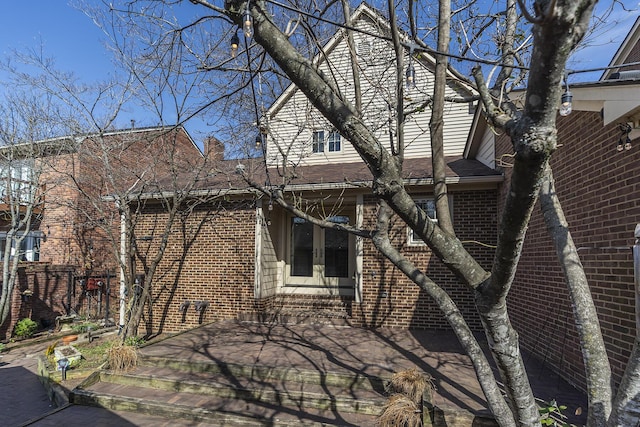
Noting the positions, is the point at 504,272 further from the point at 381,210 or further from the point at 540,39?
the point at 381,210

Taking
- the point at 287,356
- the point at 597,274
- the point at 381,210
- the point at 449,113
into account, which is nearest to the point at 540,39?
the point at 381,210

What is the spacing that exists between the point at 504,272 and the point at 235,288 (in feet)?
26.1

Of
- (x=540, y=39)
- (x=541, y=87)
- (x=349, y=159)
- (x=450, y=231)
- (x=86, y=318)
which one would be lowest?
(x=86, y=318)

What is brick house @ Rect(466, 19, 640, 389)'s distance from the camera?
3.68 metres

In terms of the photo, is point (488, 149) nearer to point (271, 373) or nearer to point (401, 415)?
point (401, 415)

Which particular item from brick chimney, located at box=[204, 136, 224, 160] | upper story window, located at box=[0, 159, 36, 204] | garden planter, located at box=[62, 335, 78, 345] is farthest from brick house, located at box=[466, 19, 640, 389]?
upper story window, located at box=[0, 159, 36, 204]

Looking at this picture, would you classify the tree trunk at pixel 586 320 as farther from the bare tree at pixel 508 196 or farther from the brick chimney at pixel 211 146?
the brick chimney at pixel 211 146

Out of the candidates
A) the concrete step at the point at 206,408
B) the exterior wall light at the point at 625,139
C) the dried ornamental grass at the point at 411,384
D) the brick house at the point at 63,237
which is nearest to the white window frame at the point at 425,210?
the dried ornamental grass at the point at 411,384

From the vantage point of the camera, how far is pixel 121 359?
19.1ft

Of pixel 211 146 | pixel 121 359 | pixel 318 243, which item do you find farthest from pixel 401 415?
pixel 211 146

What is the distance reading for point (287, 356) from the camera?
6.12 metres

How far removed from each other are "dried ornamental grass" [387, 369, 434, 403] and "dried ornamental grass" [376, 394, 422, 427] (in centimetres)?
18

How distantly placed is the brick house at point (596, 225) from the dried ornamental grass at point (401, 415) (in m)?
2.09

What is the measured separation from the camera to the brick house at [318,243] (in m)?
7.97
